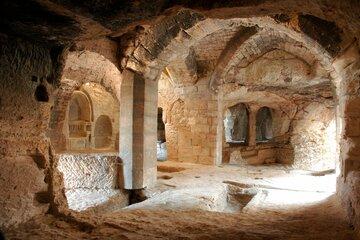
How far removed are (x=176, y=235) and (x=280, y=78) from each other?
6.50 metres

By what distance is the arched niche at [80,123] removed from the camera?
11.9 m

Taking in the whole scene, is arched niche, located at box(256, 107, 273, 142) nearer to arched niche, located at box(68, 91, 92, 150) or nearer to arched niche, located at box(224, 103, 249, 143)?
arched niche, located at box(224, 103, 249, 143)

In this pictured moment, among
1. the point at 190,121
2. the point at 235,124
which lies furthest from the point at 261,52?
the point at 235,124

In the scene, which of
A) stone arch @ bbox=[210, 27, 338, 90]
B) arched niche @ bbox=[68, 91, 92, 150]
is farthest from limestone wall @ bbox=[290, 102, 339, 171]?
arched niche @ bbox=[68, 91, 92, 150]

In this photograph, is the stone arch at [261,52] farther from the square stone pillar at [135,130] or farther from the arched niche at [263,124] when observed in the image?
the arched niche at [263,124]

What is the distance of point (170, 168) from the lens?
800 centimetres

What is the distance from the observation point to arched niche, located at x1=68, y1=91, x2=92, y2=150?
11.9m

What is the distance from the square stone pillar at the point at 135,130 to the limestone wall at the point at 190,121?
10.2 feet

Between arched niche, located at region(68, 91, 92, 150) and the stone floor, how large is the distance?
658 centimetres

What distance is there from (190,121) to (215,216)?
5565mm

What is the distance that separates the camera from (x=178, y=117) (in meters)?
9.30

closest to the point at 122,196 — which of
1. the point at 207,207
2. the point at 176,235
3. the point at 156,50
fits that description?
the point at 207,207

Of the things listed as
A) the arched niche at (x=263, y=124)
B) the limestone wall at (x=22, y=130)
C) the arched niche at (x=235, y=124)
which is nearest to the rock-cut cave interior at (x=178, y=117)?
the limestone wall at (x=22, y=130)

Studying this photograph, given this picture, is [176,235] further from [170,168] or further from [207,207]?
[170,168]
